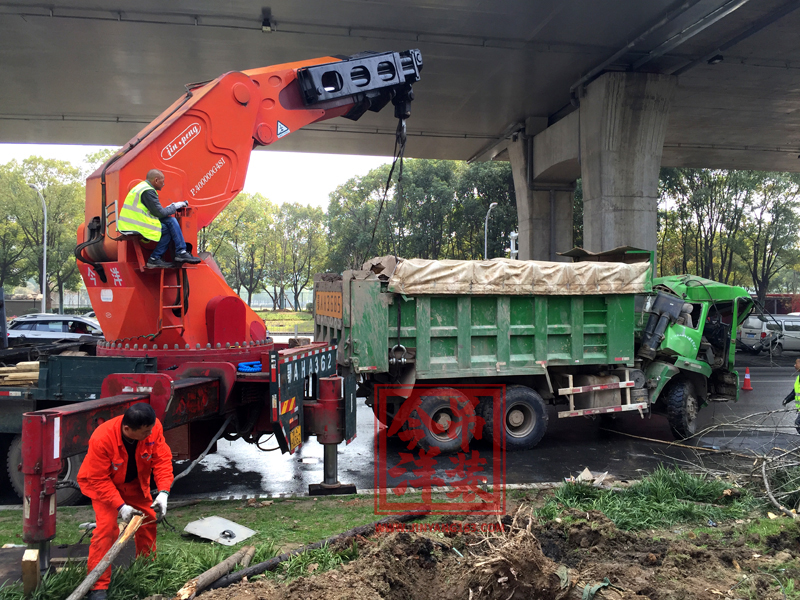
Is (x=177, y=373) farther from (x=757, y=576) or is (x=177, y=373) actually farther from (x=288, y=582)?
(x=757, y=576)

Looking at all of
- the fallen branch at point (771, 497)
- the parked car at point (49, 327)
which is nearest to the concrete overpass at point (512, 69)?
the parked car at point (49, 327)

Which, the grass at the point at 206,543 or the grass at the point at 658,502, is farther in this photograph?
the grass at the point at 658,502

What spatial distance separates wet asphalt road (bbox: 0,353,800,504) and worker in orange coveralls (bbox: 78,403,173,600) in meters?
2.25

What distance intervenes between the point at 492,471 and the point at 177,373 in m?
4.08

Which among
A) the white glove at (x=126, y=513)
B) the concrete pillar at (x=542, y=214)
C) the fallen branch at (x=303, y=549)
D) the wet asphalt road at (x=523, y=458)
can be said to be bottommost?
the wet asphalt road at (x=523, y=458)

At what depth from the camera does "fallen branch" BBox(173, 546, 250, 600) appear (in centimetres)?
356

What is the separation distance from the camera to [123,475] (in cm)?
396

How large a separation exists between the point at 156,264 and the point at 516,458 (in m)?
Result: 5.32

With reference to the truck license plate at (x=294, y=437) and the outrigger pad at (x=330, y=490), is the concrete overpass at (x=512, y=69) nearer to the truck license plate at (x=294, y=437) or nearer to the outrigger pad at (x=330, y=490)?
the truck license plate at (x=294, y=437)

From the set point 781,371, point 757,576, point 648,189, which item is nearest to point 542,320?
point 757,576

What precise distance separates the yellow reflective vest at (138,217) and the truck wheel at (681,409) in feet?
25.9

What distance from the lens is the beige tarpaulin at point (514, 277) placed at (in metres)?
7.69

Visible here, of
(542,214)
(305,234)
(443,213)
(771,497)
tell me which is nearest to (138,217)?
(771,497)

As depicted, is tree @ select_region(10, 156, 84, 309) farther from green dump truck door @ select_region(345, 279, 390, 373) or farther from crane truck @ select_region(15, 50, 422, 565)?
crane truck @ select_region(15, 50, 422, 565)
